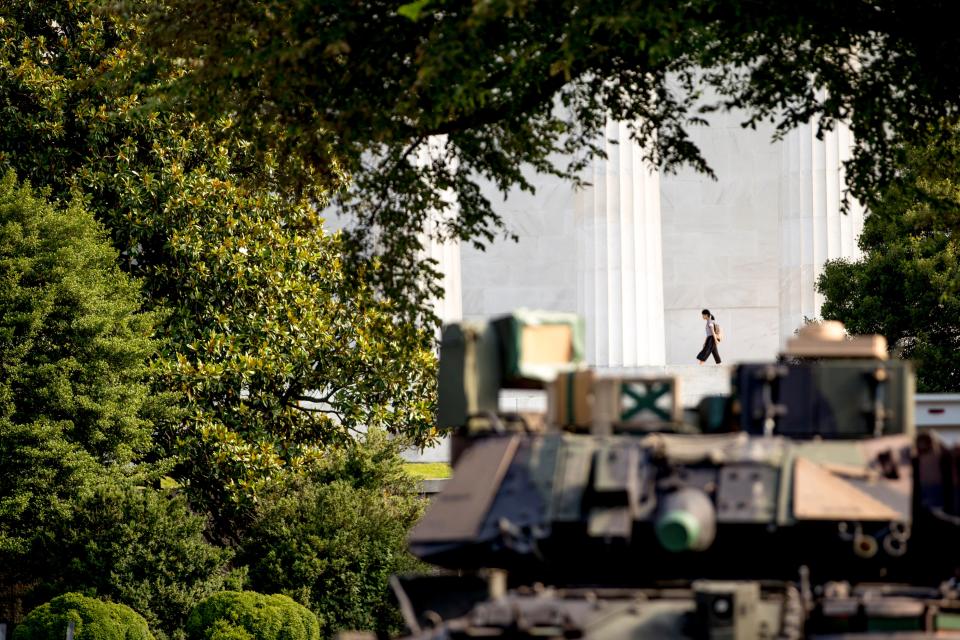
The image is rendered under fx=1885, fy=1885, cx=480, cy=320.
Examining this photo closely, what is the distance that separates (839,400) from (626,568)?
5.99ft

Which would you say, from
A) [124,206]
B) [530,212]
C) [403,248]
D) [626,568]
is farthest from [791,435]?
[530,212]

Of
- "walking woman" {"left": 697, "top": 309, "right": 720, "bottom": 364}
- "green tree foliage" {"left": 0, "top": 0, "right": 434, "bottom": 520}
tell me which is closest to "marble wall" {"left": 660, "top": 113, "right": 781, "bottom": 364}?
"walking woman" {"left": 697, "top": 309, "right": 720, "bottom": 364}

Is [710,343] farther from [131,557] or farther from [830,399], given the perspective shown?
[830,399]

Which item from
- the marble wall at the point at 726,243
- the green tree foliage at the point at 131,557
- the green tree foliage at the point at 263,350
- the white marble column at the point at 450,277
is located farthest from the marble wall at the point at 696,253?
the green tree foliage at the point at 131,557

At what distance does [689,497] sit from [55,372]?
17259 millimetres

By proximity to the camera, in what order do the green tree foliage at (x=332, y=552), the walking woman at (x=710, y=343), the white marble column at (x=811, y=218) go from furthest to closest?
the white marble column at (x=811, y=218)
the walking woman at (x=710, y=343)
the green tree foliage at (x=332, y=552)

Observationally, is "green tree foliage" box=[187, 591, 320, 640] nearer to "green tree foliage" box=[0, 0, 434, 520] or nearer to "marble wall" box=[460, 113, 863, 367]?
"green tree foliage" box=[0, 0, 434, 520]

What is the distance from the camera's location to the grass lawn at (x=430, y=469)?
3722 centimetres

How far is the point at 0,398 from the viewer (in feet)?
87.1

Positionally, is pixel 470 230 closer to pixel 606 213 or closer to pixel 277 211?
pixel 277 211

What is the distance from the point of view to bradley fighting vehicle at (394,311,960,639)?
Answer: 11.5 m

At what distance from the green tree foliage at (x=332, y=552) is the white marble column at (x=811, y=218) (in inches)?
668

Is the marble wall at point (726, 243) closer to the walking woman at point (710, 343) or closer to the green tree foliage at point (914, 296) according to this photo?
the walking woman at point (710, 343)

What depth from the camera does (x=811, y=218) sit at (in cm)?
4359
